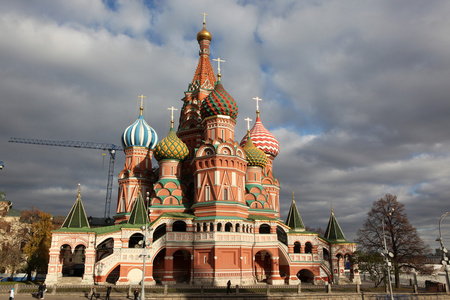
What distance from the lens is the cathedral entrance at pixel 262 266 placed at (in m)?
35.0

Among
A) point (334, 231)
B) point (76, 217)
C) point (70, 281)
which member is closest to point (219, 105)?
point (76, 217)

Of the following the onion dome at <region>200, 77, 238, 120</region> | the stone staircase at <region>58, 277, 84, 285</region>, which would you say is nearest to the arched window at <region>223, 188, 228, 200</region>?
the onion dome at <region>200, 77, 238, 120</region>

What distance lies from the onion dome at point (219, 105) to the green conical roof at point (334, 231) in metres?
16.2

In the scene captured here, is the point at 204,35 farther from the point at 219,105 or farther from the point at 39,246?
the point at 39,246

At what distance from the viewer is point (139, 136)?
42.8 metres

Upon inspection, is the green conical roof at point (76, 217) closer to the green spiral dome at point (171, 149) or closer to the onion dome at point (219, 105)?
the green spiral dome at point (171, 149)

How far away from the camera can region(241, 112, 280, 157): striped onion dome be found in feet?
154

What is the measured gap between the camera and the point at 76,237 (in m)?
29.9

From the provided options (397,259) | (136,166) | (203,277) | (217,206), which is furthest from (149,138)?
(397,259)

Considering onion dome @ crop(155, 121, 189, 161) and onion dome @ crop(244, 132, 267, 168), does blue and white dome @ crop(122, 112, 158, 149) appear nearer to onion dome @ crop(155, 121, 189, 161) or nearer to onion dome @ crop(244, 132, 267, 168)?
onion dome @ crop(155, 121, 189, 161)

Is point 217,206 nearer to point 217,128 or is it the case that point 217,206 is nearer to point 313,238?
point 217,128

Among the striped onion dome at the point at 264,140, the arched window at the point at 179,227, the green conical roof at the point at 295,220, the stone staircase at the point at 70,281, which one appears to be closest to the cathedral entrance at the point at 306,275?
the green conical roof at the point at 295,220

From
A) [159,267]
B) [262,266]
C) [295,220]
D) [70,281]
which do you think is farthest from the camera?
[295,220]

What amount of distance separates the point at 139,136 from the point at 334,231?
82.6 ft
